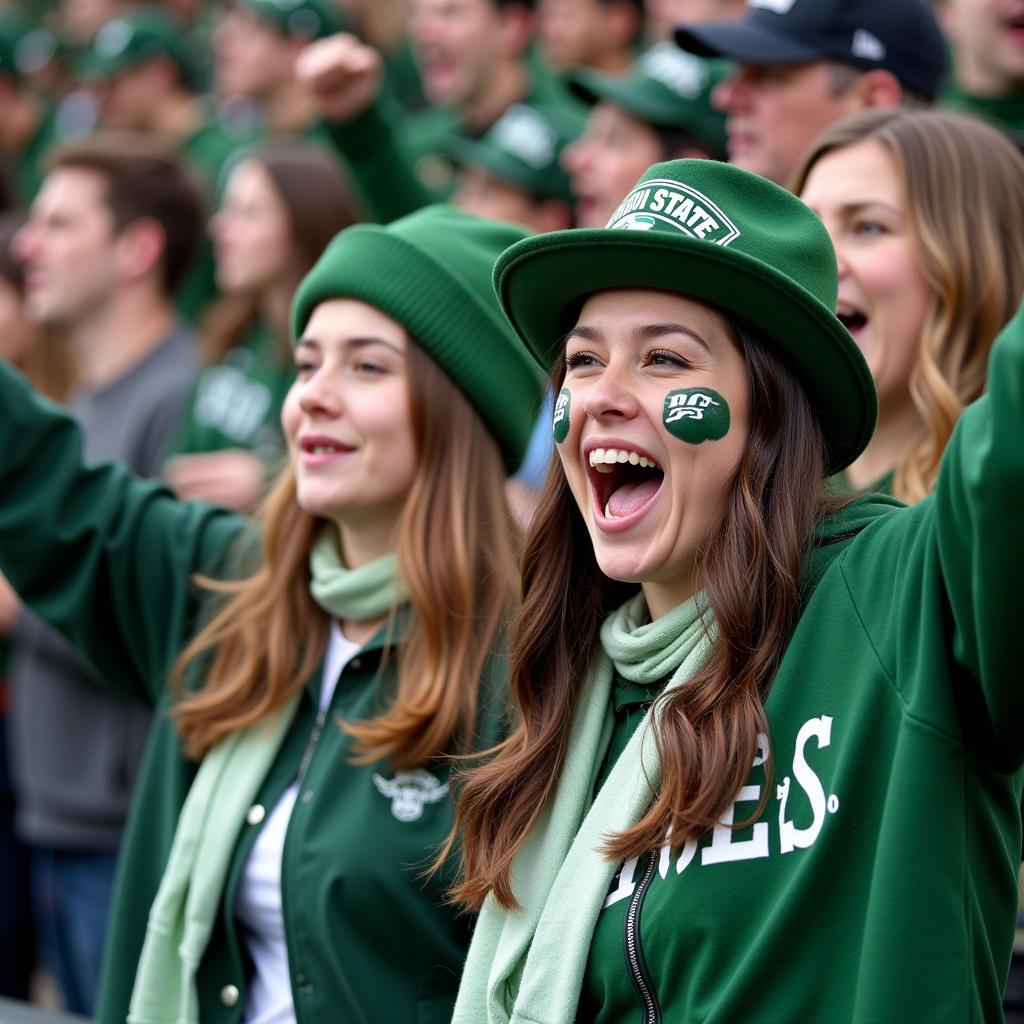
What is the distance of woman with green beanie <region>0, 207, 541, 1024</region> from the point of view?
299 cm

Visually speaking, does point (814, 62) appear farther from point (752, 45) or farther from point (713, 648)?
point (713, 648)

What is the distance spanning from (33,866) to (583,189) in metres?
2.97

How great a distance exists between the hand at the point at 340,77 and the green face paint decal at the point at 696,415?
2540mm

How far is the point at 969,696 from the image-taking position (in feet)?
6.65

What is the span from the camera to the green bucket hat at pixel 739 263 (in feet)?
7.52

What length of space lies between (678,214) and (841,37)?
190cm

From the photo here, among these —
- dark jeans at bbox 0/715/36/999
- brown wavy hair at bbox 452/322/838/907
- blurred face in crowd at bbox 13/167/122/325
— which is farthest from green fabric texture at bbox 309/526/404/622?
blurred face in crowd at bbox 13/167/122/325

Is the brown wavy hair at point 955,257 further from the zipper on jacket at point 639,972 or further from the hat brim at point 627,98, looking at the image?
the hat brim at point 627,98

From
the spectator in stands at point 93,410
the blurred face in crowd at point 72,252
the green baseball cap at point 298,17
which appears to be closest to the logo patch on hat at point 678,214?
the spectator in stands at point 93,410

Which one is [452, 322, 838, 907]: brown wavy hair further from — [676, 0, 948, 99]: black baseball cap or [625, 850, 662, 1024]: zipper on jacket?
[676, 0, 948, 99]: black baseball cap

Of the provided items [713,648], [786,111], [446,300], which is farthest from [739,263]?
[786,111]

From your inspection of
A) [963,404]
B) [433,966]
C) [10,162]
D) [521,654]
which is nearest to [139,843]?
[433,966]

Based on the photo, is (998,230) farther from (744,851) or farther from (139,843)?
(139,843)

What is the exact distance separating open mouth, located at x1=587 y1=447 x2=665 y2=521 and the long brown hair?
3041 millimetres
